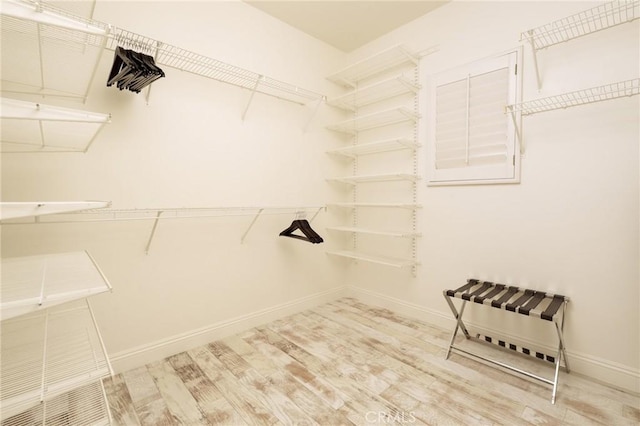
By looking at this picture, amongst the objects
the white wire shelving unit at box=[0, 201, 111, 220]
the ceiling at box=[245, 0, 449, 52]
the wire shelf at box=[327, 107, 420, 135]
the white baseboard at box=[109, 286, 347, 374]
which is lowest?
the white baseboard at box=[109, 286, 347, 374]

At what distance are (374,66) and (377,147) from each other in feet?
2.49

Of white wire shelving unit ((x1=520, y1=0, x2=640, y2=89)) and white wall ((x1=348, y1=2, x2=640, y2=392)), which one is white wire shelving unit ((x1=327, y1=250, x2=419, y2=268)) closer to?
white wall ((x1=348, y1=2, x2=640, y2=392))

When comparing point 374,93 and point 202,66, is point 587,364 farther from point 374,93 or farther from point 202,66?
point 202,66

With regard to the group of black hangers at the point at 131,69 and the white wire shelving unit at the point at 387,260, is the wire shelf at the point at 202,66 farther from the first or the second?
the white wire shelving unit at the point at 387,260

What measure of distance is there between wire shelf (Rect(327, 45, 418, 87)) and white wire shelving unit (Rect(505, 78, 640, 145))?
1.04 meters

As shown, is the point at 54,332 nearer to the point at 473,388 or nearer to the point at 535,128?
the point at 473,388

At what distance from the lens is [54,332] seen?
1324mm

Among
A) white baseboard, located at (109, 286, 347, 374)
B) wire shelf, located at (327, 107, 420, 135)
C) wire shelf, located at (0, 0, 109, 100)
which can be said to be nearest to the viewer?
wire shelf, located at (0, 0, 109, 100)

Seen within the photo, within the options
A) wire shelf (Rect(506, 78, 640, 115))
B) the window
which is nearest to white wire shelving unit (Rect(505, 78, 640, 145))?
wire shelf (Rect(506, 78, 640, 115))

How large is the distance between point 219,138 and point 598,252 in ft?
8.35

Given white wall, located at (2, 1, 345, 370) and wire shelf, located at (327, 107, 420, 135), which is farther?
wire shelf, located at (327, 107, 420, 135)

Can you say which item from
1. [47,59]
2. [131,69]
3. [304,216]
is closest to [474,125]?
[304,216]

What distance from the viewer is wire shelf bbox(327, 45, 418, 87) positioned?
2.57 m

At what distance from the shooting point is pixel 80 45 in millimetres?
1426
